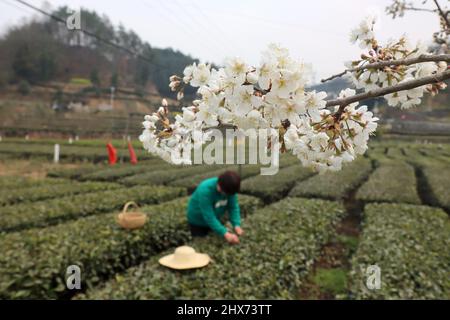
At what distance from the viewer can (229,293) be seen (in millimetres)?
3570

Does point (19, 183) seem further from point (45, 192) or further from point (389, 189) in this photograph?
point (389, 189)

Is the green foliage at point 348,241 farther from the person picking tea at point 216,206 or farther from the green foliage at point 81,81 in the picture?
the green foliage at point 81,81

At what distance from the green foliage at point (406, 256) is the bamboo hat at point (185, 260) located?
65.4 inches

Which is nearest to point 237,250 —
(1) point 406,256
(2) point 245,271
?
(2) point 245,271

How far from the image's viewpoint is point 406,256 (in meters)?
4.71

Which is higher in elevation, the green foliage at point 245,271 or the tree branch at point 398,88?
the tree branch at point 398,88

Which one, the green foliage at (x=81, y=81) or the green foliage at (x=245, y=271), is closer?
the green foliage at (x=245, y=271)

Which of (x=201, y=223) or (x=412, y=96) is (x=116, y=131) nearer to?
(x=201, y=223)

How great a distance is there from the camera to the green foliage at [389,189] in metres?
9.16

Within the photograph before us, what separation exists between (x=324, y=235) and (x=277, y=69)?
5.70 m

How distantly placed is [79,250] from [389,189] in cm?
841

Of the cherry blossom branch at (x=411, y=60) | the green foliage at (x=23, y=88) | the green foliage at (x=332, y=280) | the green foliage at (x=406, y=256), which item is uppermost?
the green foliage at (x=23, y=88)

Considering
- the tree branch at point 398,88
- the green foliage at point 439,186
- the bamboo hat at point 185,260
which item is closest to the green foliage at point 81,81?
the green foliage at point 439,186

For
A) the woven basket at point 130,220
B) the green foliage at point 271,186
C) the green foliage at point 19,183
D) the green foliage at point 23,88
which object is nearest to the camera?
the woven basket at point 130,220
